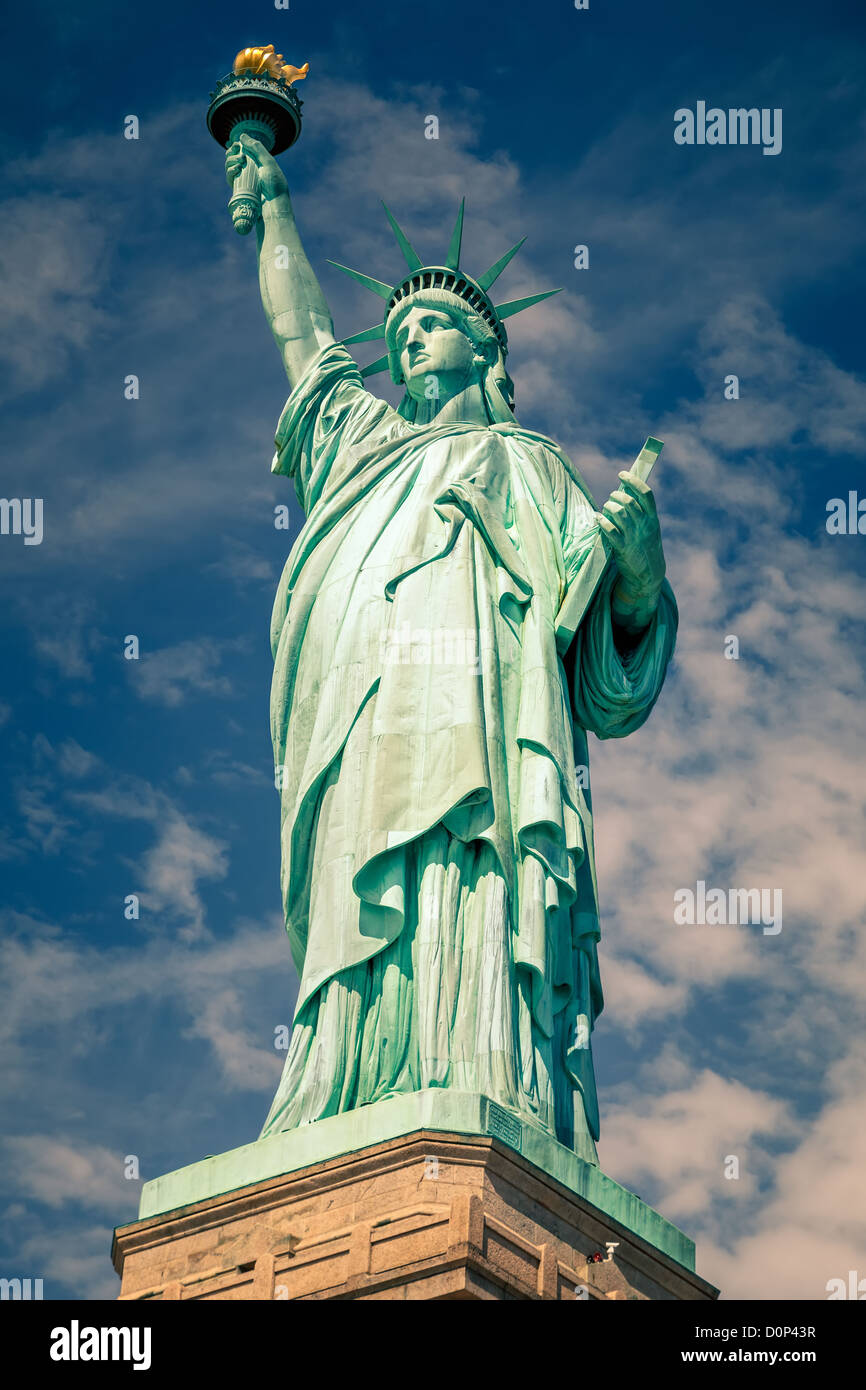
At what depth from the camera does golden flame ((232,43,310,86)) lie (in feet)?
53.6

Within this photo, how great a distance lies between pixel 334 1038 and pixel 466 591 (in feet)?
9.43

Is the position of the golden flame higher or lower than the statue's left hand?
higher

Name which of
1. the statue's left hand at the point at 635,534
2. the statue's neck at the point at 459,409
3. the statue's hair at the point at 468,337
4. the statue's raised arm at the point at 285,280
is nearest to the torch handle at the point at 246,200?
the statue's raised arm at the point at 285,280

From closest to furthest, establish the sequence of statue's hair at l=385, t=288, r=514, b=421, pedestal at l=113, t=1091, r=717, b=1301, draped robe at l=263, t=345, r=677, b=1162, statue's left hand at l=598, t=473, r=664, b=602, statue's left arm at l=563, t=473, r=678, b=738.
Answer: pedestal at l=113, t=1091, r=717, b=1301
draped robe at l=263, t=345, r=677, b=1162
statue's left hand at l=598, t=473, r=664, b=602
statue's left arm at l=563, t=473, r=678, b=738
statue's hair at l=385, t=288, r=514, b=421

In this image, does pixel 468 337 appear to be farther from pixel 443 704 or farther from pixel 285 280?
pixel 443 704

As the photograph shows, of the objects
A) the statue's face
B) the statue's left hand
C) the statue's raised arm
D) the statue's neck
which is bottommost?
the statue's left hand

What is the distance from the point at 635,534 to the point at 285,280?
144 inches

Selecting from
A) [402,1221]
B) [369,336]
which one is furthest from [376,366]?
[402,1221]

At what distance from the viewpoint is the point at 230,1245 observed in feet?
36.4

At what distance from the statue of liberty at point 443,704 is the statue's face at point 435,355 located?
0.02 meters

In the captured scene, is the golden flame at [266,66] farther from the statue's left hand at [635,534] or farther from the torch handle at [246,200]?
the statue's left hand at [635,534]

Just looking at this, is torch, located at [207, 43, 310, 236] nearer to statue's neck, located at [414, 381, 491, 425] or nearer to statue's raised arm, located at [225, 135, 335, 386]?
statue's raised arm, located at [225, 135, 335, 386]

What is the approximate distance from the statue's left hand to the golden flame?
4999 millimetres

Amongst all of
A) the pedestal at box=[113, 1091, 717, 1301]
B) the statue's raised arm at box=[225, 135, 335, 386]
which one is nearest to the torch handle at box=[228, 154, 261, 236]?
the statue's raised arm at box=[225, 135, 335, 386]
